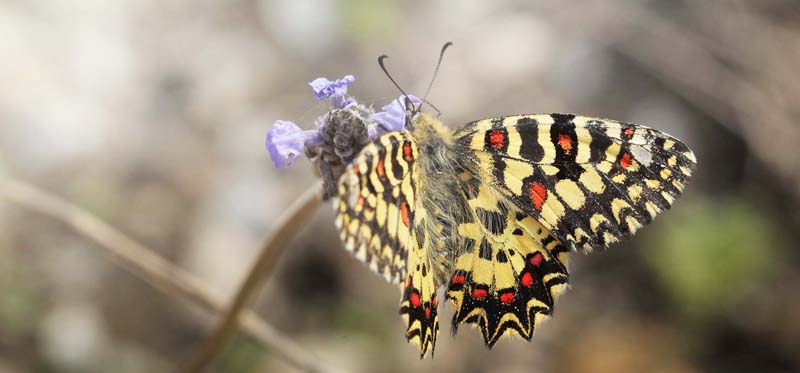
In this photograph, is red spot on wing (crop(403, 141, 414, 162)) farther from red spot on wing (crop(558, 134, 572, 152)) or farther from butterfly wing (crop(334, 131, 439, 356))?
red spot on wing (crop(558, 134, 572, 152))

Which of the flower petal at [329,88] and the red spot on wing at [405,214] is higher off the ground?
the flower petal at [329,88]

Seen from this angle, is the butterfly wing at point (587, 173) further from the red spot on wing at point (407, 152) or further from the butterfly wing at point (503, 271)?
the red spot on wing at point (407, 152)

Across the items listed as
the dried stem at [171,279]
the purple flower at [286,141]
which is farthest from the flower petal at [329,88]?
the dried stem at [171,279]

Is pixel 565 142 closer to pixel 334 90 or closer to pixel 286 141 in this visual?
pixel 334 90

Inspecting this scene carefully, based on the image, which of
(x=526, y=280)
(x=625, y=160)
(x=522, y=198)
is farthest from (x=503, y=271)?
(x=625, y=160)

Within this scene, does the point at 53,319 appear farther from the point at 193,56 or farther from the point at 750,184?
the point at 750,184

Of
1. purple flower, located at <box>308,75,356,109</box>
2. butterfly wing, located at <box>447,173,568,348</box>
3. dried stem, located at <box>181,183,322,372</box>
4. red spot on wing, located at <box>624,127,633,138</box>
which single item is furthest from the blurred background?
red spot on wing, located at <box>624,127,633,138</box>

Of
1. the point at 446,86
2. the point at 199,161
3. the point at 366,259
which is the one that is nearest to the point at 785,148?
the point at 446,86
